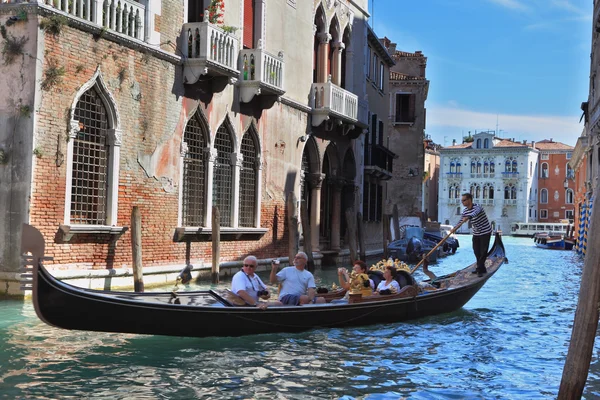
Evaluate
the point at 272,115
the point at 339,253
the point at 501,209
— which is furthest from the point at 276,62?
the point at 501,209

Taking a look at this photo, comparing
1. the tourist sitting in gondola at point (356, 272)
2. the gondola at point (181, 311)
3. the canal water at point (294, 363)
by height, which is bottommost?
the canal water at point (294, 363)

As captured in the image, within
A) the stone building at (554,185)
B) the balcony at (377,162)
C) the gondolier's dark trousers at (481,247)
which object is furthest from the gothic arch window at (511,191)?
the gondolier's dark trousers at (481,247)

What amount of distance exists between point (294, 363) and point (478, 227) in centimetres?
481

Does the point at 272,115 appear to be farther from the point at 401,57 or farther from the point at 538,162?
the point at 538,162

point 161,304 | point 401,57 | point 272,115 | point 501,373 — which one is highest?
point 401,57

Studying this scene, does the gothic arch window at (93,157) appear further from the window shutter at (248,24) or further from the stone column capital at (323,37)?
the stone column capital at (323,37)

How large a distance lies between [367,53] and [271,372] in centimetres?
1640

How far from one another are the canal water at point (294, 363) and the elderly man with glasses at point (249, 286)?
13.9 inches

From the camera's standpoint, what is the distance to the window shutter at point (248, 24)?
14.1 m

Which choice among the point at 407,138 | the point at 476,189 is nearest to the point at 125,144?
the point at 407,138

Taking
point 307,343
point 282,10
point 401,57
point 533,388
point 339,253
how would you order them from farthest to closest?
point 401,57 < point 339,253 < point 282,10 < point 307,343 < point 533,388

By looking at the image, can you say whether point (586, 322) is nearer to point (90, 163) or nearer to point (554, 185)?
point (90, 163)

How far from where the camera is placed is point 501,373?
22.4ft

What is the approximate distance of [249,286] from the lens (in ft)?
26.0
